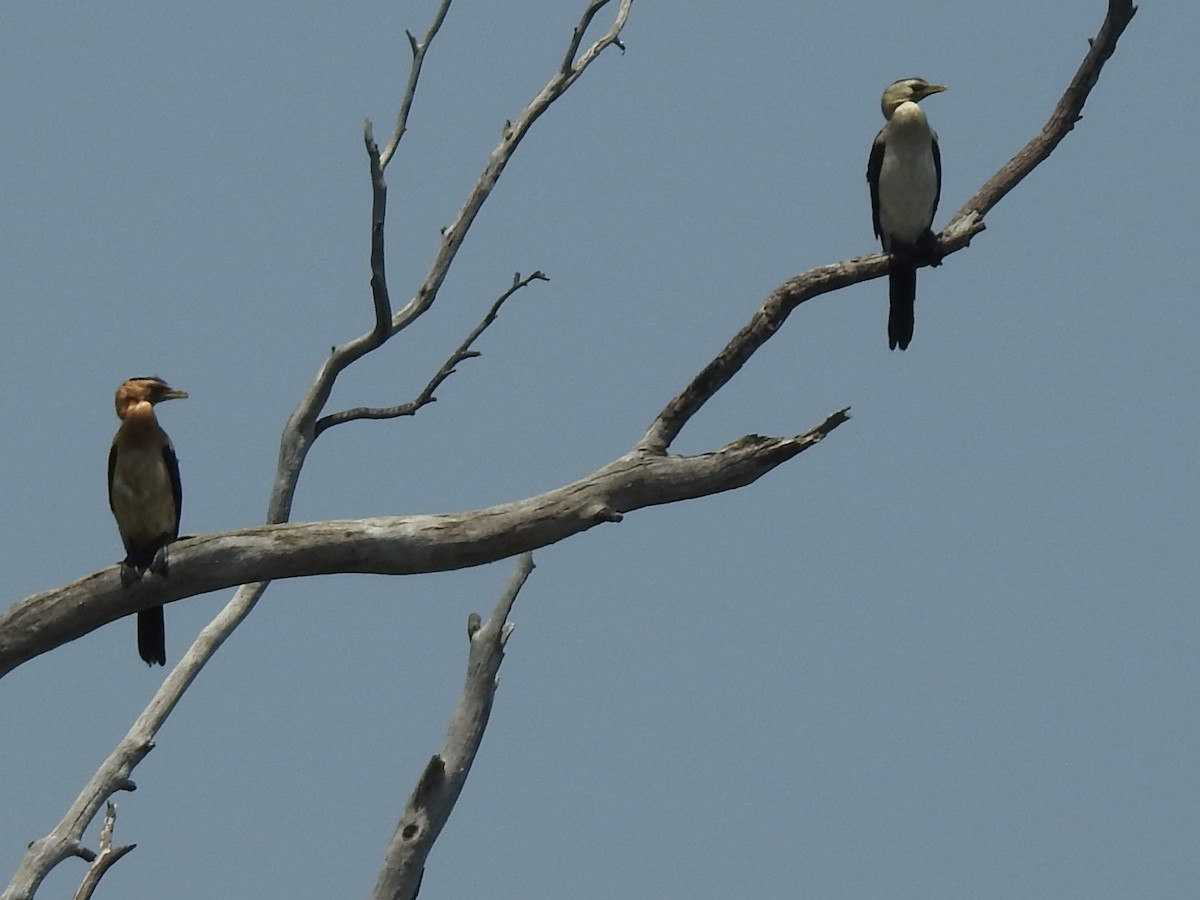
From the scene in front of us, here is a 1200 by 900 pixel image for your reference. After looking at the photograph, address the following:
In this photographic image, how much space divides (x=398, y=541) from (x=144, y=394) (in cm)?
169

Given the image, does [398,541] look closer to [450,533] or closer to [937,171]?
[450,533]

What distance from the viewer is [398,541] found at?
5.67m

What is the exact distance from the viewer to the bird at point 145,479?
6.58 m

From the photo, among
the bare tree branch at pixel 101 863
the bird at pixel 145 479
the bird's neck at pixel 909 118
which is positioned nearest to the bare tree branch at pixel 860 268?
the bird at pixel 145 479

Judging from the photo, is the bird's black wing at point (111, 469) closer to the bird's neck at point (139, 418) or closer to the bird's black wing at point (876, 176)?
the bird's neck at point (139, 418)

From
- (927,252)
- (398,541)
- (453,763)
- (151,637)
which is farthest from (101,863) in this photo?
(927,252)

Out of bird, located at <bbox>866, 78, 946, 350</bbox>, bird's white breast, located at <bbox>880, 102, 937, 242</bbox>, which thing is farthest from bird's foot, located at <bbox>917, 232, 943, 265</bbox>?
bird's white breast, located at <bbox>880, 102, 937, 242</bbox>

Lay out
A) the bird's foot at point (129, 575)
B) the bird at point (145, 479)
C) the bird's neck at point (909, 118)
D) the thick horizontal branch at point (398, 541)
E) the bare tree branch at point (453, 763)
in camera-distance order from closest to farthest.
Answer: the thick horizontal branch at point (398, 541)
the bird's foot at point (129, 575)
the bare tree branch at point (453, 763)
the bird at point (145, 479)
the bird's neck at point (909, 118)

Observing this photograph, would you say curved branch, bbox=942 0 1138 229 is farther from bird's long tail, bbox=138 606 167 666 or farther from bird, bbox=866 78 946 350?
bird's long tail, bbox=138 606 167 666

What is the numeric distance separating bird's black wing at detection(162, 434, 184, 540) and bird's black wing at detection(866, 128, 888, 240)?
165 inches

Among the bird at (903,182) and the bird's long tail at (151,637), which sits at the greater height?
the bird at (903,182)

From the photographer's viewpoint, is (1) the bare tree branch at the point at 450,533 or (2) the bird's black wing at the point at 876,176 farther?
(2) the bird's black wing at the point at 876,176

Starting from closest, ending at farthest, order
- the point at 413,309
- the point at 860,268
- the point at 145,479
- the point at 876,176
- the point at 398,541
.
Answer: the point at 398,541, the point at 860,268, the point at 145,479, the point at 413,309, the point at 876,176

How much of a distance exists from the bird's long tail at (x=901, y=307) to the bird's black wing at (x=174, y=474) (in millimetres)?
3801
